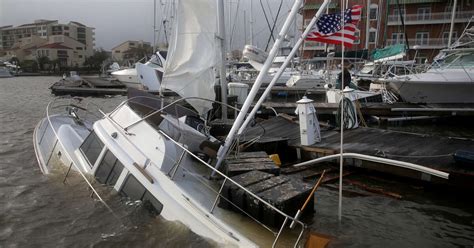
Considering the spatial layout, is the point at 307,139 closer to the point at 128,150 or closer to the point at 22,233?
the point at 128,150

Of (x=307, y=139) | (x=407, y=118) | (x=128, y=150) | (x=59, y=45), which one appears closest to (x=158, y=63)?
(x=407, y=118)

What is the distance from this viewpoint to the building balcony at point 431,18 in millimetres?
53812

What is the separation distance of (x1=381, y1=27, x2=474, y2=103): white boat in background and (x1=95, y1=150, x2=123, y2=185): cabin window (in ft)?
66.8

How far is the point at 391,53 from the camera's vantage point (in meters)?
30.9

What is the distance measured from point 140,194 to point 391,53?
2810cm

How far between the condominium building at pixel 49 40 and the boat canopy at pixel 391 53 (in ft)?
393

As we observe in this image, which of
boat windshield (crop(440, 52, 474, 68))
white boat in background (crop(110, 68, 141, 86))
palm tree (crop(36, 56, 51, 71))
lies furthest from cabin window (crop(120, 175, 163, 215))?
palm tree (crop(36, 56, 51, 71))

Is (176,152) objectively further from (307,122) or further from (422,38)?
(422,38)

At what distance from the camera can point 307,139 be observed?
13023 millimetres

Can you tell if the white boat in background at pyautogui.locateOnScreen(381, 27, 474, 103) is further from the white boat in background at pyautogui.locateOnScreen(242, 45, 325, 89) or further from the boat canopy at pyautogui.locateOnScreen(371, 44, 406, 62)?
the white boat in background at pyautogui.locateOnScreen(242, 45, 325, 89)

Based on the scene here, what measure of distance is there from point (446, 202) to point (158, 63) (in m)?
34.9

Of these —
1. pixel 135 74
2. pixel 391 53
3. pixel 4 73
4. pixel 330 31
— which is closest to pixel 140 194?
pixel 330 31

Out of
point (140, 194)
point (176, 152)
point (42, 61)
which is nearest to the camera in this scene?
point (140, 194)

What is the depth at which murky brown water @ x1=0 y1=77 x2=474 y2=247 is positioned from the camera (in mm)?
7402
